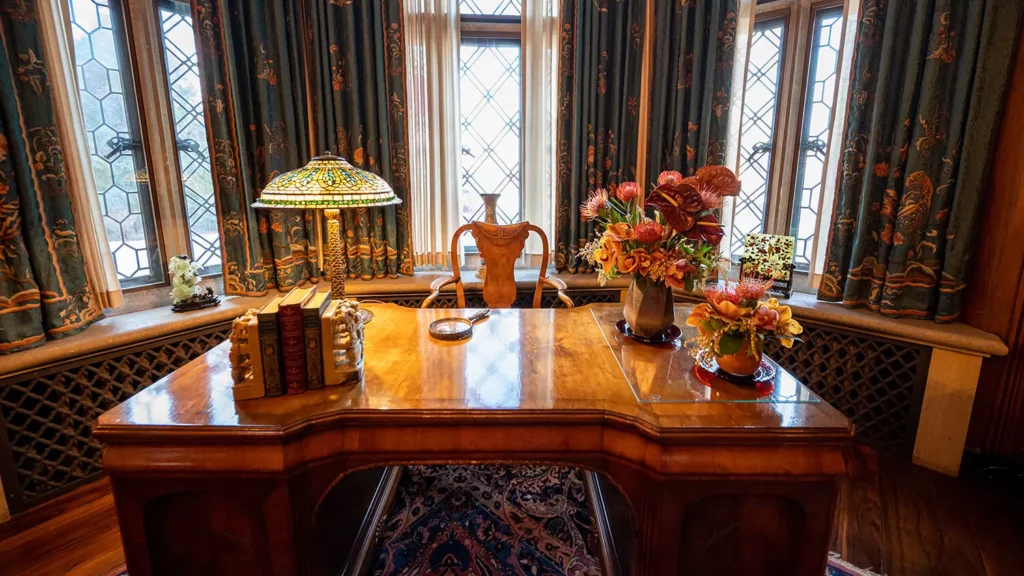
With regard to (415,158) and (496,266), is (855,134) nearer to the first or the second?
(496,266)

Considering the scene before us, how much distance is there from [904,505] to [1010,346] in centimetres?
78

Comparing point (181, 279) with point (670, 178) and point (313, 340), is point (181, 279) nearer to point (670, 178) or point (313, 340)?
point (313, 340)

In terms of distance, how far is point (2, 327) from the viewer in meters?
Answer: 1.75

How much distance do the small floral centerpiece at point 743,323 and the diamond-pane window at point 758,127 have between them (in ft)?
5.04

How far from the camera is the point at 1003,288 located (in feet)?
6.33

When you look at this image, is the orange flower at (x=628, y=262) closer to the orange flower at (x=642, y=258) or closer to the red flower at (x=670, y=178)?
the orange flower at (x=642, y=258)

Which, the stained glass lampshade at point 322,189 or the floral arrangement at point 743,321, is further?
the stained glass lampshade at point 322,189

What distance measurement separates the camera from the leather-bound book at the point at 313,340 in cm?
117

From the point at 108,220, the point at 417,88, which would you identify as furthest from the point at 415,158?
the point at 108,220

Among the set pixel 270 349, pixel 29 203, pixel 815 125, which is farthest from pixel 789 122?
pixel 29 203

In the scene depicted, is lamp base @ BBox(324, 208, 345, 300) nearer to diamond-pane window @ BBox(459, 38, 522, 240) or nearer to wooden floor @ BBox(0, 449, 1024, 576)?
wooden floor @ BBox(0, 449, 1024, 576)

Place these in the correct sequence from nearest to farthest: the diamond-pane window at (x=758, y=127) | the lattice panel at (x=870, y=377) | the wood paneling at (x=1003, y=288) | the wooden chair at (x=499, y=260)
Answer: the wood paneling at (x=1003, y=288) → the lattice panel at (x=870, y=377) → the wooden chair at (x=499, y=260) → the diamond-pane window at (x=758, y=127)

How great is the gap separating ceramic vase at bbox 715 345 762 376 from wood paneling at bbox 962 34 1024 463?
1.51 meters

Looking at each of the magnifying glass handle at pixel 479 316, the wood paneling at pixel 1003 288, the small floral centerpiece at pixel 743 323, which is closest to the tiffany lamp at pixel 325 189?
the magnifying glass handle at pixel 479 316
